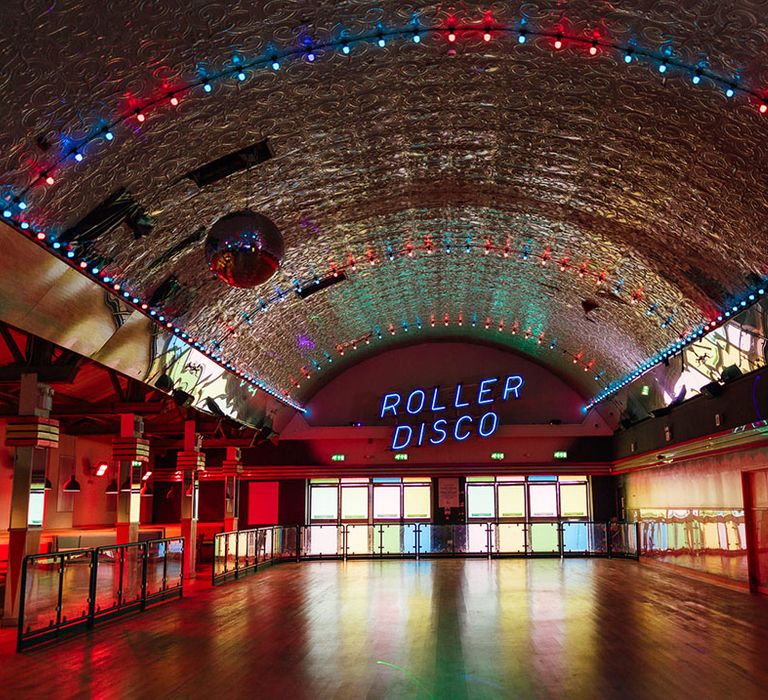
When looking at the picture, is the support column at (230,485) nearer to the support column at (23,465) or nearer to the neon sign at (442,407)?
the neon sign at (442,407)

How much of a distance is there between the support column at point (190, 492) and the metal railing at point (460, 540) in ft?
15.3

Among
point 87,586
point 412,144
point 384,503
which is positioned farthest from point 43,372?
point 384,503

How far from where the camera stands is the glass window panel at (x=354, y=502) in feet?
86.6

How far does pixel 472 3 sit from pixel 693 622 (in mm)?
8074

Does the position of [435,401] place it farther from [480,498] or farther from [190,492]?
[190,492]

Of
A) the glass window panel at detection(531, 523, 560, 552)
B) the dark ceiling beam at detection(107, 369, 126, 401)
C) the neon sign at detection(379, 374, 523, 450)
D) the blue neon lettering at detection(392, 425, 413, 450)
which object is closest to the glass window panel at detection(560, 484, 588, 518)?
the neon sign at detection(379, 374, 523, 450)

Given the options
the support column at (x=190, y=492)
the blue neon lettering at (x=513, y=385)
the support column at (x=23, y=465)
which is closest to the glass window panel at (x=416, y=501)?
the blue neon lettering at (x=513, y=385)

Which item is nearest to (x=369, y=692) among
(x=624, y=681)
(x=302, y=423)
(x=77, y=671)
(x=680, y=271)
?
(x=624, y=681)

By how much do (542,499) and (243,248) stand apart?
20650mm

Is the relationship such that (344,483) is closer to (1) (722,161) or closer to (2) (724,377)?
(2) (724,377)

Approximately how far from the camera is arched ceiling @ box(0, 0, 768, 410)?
281 inches

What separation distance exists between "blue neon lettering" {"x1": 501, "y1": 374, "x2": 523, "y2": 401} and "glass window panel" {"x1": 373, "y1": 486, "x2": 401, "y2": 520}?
191 inches

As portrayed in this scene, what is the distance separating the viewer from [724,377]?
13.5 m

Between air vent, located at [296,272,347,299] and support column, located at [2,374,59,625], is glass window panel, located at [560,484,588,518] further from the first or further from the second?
support column, located at [2,374,59,625]
